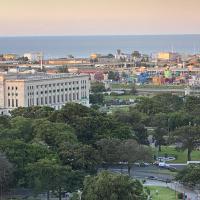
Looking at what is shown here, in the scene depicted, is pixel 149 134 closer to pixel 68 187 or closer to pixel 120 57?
pixel 68 187

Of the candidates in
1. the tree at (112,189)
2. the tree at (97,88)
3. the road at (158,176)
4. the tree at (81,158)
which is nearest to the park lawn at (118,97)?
the tree at (97,88)

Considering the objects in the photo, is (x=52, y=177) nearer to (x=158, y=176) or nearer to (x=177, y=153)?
(x=158, y=176)

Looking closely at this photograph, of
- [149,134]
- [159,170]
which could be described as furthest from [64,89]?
[159,170]

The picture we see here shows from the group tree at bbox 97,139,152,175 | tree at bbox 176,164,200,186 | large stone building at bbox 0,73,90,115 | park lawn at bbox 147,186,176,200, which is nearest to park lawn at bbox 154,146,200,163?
tree at bbox 97,139,152,175

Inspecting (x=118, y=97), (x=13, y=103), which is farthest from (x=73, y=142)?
(x=118, y=97)

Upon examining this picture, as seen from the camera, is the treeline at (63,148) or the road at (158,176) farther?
the road at (158,176)

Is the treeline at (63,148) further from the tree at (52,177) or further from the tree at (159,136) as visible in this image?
the tree at (159,136)
